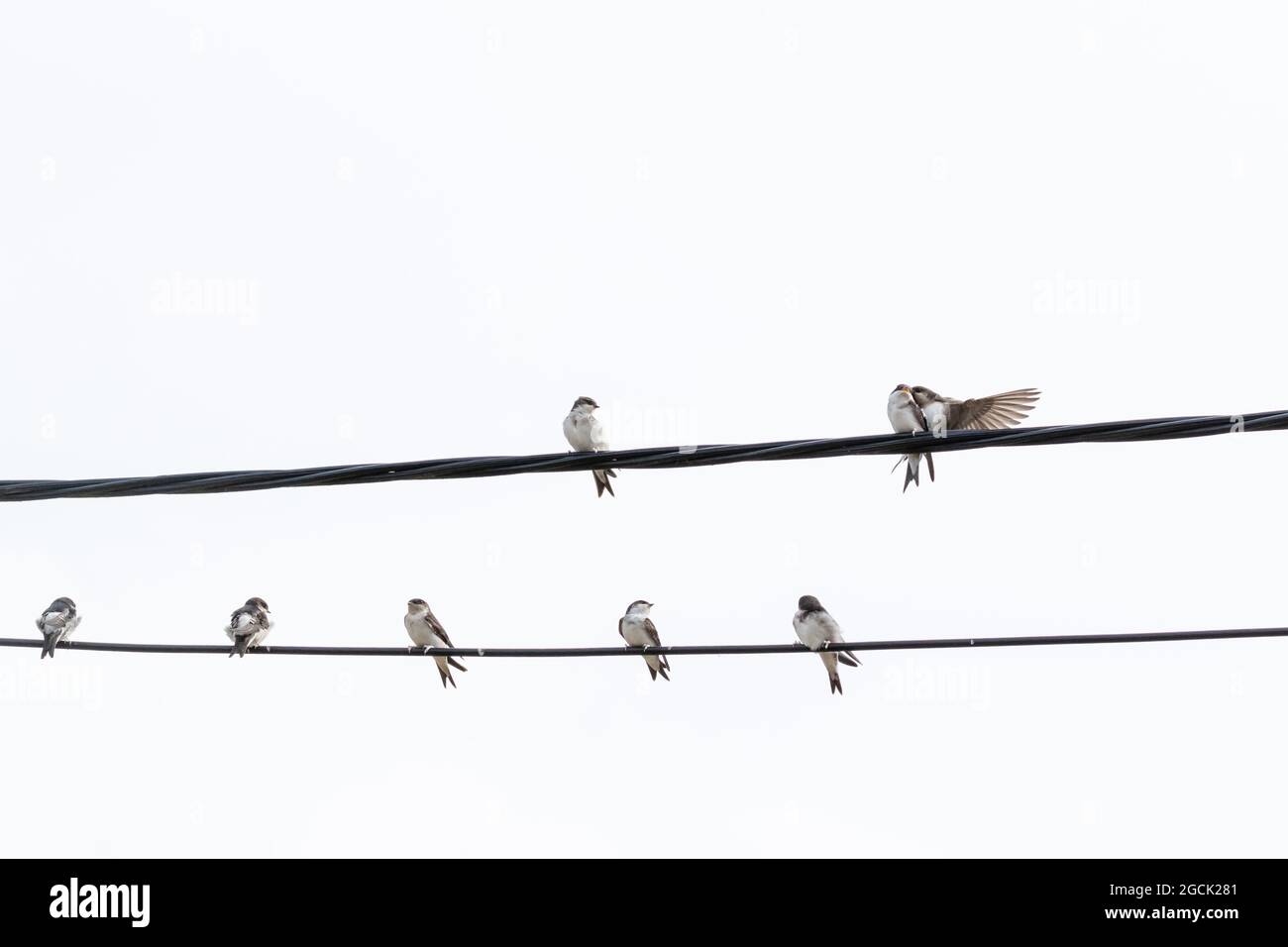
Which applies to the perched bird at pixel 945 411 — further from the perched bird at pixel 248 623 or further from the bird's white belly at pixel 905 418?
the perched bird at pixel 248 623

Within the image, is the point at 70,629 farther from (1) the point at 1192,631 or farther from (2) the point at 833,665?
(1) the point at 1192,631

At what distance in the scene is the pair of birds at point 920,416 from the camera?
29.4ft

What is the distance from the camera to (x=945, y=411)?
942 centimetres

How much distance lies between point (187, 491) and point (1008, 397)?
4818 mm

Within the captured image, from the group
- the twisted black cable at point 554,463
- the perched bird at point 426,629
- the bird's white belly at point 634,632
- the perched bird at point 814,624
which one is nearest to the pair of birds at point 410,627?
the perched bird at point 426,629

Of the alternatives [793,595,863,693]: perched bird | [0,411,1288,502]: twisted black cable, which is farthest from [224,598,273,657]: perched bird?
[0,411,1288,502]: twisted black cable

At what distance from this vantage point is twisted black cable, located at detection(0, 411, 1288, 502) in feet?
17.1

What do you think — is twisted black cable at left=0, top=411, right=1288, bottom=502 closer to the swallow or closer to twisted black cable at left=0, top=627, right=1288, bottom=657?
twisted black cable at left=0, top=627, right=1288, bottom=657

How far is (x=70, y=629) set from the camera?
1148 centimetres

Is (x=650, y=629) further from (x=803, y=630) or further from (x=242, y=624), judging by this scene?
(x=242, y=624)

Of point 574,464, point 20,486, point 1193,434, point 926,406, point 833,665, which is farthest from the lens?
point 833,665

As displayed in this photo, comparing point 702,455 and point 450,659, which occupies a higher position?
point 702,455

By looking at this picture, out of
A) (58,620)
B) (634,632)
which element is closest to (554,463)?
(634,632)

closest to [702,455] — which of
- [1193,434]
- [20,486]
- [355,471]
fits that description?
[355,471]
